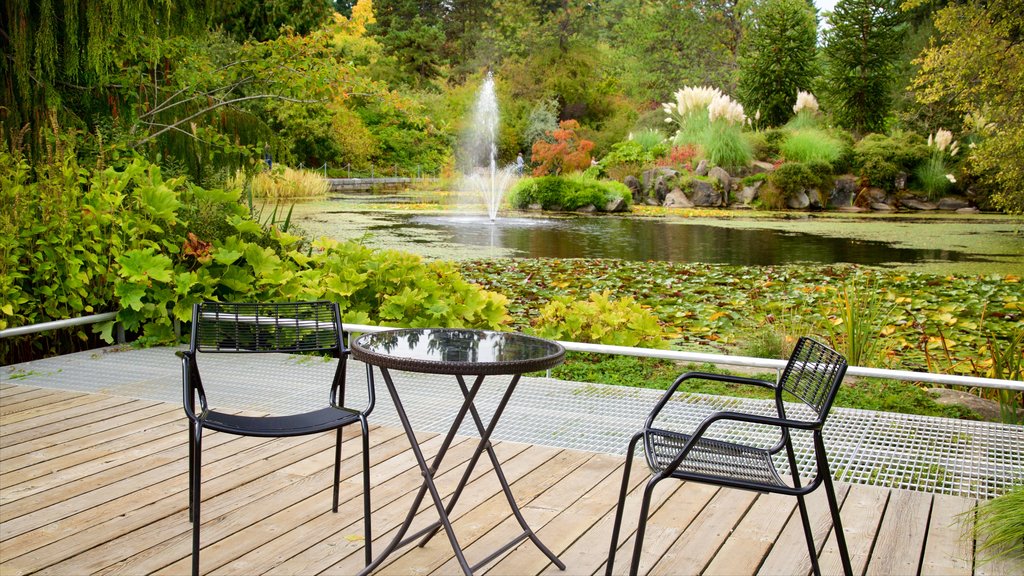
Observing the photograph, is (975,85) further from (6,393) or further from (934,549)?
(6,393)

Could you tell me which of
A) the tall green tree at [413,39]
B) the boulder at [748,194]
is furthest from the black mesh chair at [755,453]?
the tall green tree at [413,39]

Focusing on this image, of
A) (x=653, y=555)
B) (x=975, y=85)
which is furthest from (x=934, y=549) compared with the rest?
(x=975, y=85)

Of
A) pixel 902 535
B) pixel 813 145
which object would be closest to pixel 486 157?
pixel 813 145

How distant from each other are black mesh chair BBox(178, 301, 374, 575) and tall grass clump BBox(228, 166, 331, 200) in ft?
12.0

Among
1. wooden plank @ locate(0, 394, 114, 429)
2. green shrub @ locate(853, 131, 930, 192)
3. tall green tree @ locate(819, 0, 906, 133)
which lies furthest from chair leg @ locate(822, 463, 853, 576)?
tall green tree @ locate(819, 0, 906, 133)

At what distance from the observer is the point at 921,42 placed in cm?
495

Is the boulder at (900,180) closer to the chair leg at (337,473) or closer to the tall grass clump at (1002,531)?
the tall grass clump at (1002,531)

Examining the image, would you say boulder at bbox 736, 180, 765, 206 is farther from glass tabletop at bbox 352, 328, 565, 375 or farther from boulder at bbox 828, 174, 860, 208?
glass tabletop at bbox 352, 328, 565, 375

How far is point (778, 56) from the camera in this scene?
5430 millimetres

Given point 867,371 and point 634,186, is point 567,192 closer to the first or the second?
point 634,186

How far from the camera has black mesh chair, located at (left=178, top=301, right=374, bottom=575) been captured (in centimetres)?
193

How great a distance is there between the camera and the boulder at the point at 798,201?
5.60 metres

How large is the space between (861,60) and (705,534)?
4002 mm

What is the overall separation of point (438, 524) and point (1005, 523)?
1.37m
